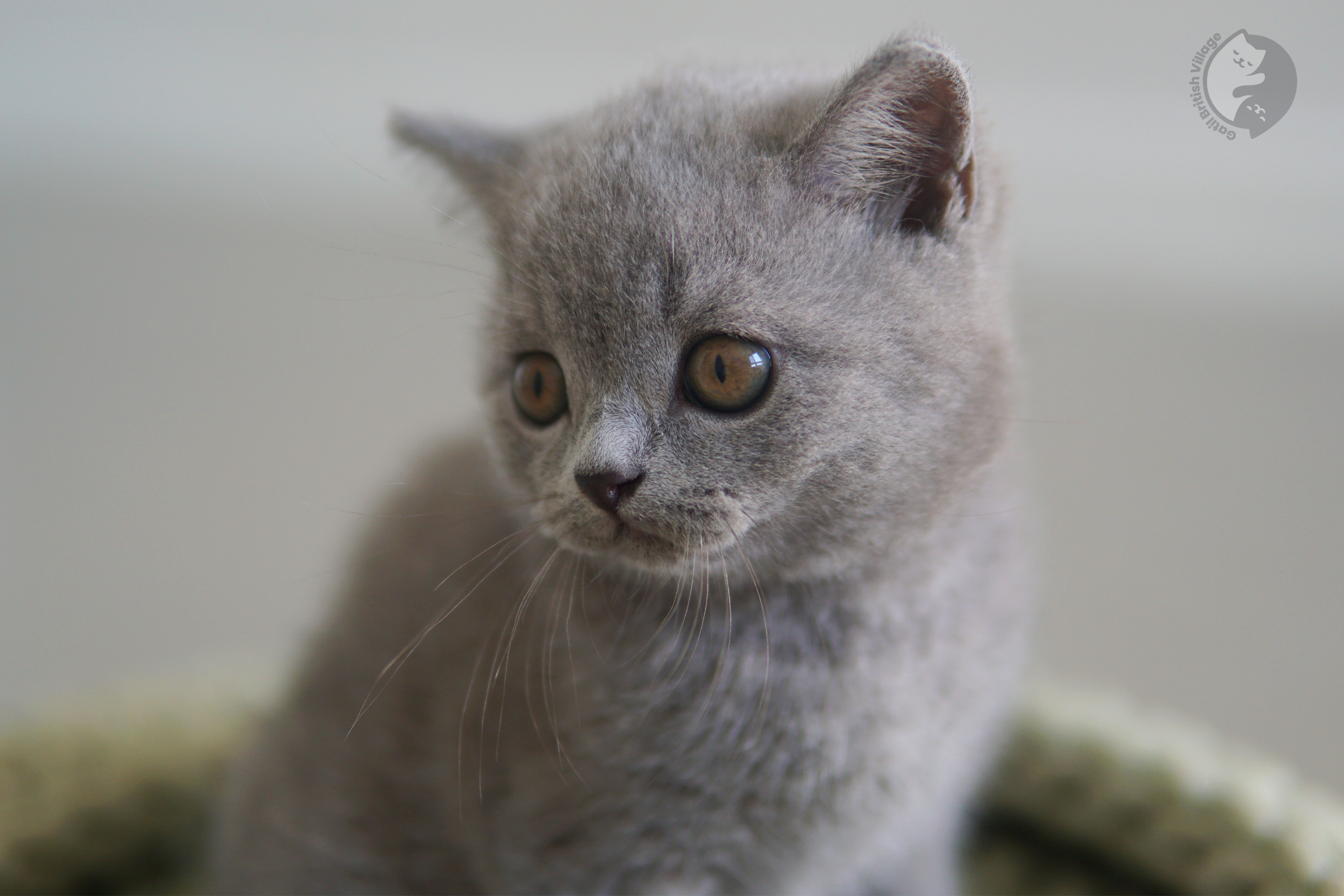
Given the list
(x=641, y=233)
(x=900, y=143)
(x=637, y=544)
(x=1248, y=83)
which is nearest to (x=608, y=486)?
(x=637, y=544)

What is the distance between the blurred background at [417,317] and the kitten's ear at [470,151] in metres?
0.27

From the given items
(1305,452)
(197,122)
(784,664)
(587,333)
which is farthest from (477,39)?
(1305,452)

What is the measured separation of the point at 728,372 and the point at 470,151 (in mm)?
331

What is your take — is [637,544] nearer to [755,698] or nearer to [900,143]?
[755,698]

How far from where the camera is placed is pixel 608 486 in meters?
0.69

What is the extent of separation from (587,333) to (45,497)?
1601mm

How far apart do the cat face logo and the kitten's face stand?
32cm

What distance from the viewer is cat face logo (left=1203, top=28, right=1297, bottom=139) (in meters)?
0.87

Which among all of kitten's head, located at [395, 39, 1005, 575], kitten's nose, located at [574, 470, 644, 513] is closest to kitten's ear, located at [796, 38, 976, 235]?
kitten's head, located at [395, 39, 1005, 575]

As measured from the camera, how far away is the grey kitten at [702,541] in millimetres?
693

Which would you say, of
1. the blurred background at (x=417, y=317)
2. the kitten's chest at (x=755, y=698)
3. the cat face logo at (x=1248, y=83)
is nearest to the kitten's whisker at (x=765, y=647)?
the kitten's chest at (x=755, y=698)

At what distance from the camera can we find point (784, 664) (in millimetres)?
810

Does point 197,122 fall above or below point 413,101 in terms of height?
below

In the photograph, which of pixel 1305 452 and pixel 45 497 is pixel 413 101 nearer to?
pixel 45 497
